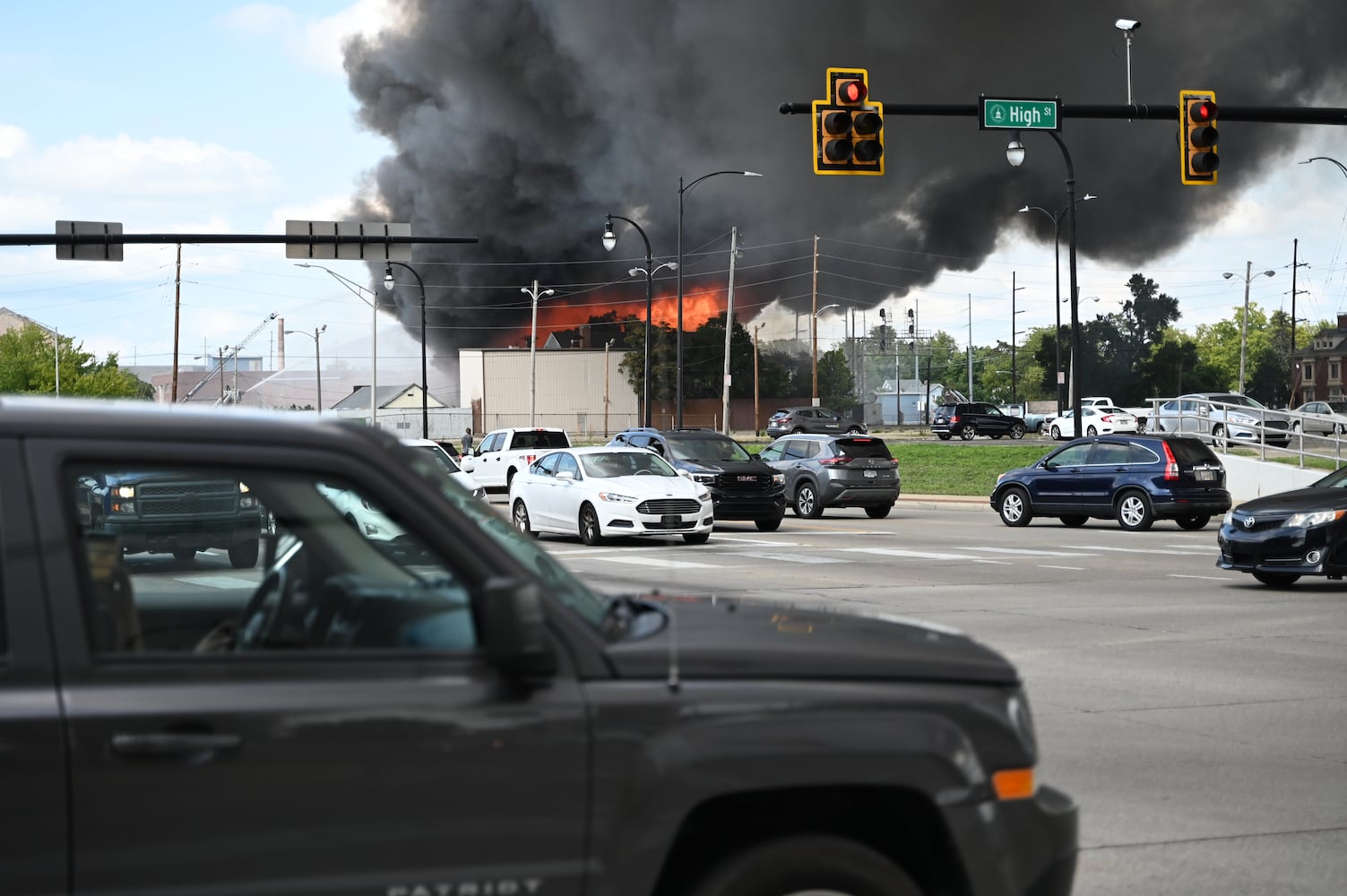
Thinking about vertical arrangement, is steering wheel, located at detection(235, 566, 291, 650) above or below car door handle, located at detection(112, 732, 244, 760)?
above

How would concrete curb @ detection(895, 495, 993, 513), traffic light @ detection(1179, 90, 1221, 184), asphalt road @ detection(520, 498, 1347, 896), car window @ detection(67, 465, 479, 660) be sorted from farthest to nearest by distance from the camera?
concrete curb @ detection(895, 495, 993, 513), traffic light @ detection(1179, 90, 1221, 184), asphalt road @ detection(520, 498, 1347, 896), car window @ detection(67, 465, 479, 660)

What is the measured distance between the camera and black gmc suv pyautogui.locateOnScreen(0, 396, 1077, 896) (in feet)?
9.30

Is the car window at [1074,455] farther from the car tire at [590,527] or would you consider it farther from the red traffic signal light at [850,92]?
the red traffic signal light at [850,92]

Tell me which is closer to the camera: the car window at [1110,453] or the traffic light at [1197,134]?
the traffic light at [1197,134]

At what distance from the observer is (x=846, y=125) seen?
766 inches

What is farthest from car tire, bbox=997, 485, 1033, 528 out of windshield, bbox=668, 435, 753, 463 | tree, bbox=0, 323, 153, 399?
tree, bbox=0, 323, 153, 399

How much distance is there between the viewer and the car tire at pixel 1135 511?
2589cm

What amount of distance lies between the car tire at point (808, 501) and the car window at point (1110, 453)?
629 cm

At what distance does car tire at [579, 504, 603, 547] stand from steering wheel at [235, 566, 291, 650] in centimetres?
2038

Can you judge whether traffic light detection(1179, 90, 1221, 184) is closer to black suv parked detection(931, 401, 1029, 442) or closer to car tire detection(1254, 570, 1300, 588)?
car tire detection(1254, 570, 1300, 588)

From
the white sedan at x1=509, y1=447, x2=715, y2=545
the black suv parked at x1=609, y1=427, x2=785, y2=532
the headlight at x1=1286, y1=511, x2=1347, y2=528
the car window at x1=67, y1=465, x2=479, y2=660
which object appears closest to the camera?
the car window at x1=67, y1=465, x2=479, y2=660

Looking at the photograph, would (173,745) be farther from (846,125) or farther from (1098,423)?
(1098,423)

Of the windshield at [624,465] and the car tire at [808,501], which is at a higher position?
the windshield at [624,465]

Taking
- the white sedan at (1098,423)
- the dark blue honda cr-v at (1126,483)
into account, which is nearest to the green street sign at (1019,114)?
the dark blue honda cr-v at (1126,483)
